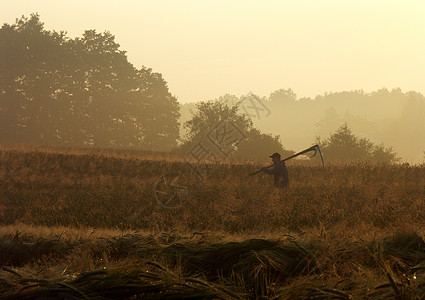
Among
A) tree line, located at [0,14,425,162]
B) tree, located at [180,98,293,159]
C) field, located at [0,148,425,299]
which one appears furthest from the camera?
tree line, located at [0,14,425,162]

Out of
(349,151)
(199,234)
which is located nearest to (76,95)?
(349,151)

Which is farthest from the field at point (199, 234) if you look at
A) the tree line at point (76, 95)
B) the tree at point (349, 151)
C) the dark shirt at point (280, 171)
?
the tree line at point (76, 95)

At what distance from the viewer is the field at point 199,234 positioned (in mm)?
2719

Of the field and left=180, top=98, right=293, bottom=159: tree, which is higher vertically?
left=180, top=98, right=293, bottom=159: tree

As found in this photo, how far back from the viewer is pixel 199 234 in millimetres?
5453

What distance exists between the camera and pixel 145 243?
17.5ft

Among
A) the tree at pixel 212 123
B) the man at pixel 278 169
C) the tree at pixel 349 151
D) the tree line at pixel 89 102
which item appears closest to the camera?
the man at pixel 278 169

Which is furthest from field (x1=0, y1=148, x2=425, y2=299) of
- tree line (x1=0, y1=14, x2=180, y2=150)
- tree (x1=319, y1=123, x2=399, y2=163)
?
tree line (x1=0, y1=14, x2=180, y2=150)

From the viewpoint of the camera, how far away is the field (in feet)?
→ 8.92

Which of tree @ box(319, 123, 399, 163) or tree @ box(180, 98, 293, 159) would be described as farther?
tree @ box(180, 98, 293, 159)

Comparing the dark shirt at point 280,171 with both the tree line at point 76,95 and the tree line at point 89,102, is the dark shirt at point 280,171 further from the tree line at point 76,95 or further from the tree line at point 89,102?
the tree line at point 76,95

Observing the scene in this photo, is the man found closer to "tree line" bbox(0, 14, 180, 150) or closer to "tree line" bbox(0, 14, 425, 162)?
"tree line" bbox(0, 14, 425, 162)

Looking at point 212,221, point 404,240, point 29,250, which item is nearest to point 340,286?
point 404,240

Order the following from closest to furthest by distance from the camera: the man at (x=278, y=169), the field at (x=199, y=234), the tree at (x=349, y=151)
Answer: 1. the field at (x=199, y=234)
2. the man at (x=278, y=169)
3. the tree at (x=349, y=151)
